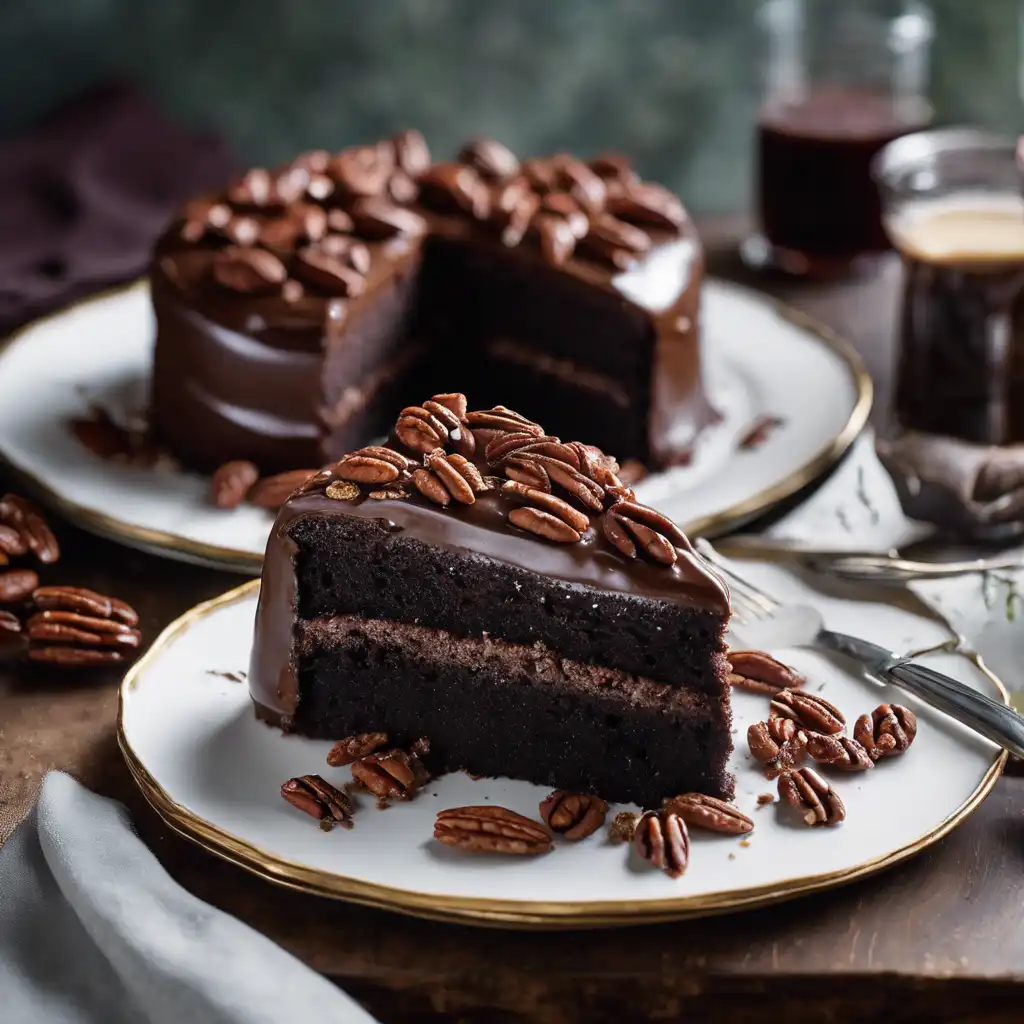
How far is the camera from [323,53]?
421 cm

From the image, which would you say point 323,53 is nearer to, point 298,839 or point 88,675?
point 88,675

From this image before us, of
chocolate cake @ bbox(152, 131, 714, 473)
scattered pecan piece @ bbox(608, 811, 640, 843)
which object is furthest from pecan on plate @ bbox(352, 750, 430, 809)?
chocolate cake @ bbox(152, 131, 714, 473)

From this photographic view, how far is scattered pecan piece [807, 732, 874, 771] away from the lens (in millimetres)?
1892

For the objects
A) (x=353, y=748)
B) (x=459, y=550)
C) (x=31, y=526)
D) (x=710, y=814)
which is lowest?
(x=31, y=526)

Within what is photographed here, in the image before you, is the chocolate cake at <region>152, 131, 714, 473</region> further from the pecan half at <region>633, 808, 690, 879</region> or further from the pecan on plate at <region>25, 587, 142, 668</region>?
the pecan half at <region>633, 808, 690, 879</region>

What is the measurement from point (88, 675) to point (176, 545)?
0.29m

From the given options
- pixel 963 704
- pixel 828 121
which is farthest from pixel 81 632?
pixel 828 121

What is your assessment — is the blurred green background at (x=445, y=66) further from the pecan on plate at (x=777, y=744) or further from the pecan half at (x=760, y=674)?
the pecan on plate at (x=777, y=744)

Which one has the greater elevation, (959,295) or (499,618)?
(959,295)

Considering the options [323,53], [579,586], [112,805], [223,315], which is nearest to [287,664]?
[112,805]

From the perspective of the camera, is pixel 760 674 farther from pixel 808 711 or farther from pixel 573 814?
pixel 573 814

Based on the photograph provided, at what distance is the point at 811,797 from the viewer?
6.01ft

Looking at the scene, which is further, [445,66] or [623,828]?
[445,66]

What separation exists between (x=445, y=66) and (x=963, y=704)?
2806 millimetres
